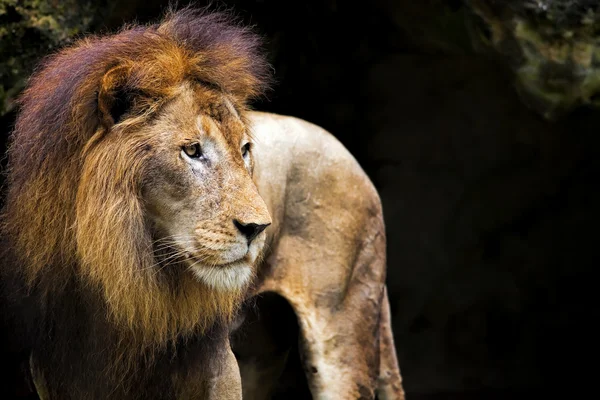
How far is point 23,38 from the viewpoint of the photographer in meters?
5.13

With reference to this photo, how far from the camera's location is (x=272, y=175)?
494cm

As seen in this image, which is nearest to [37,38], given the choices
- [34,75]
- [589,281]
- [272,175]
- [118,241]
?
[34,75]

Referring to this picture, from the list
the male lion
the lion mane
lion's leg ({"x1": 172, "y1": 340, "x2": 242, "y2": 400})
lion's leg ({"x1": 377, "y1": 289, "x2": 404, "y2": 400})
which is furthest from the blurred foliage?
lion's leg ({"x1": 377, "y1": 289, "x2": 404, "y2": 400})

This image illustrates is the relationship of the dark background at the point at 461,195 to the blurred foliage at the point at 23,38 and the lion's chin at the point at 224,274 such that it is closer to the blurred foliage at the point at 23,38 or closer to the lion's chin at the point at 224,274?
the blurred foliage at the point at 23,38

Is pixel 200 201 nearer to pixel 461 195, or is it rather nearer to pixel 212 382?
pixel 212 382

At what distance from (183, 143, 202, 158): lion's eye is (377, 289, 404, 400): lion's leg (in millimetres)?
1692

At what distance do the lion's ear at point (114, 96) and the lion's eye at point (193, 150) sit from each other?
0.79 ft

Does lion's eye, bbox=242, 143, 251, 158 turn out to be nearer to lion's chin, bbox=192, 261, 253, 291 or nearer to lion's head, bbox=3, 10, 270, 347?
lion's head, bbox=3, 10, 270, 347

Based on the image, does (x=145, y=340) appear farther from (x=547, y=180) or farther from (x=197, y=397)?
(x=547, y=180)

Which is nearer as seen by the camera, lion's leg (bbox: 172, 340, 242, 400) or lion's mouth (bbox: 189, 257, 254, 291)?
lion's mouth (bbox: 189, 257, 254, 291)

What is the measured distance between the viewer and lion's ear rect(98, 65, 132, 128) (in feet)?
12.6

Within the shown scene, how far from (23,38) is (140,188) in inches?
63.3

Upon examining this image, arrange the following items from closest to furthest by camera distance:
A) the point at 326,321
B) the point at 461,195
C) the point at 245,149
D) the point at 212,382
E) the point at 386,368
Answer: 1. the point at 245,149
2. the point at 212,382
3. the point at 326,321
4. the point at 386,368
5. the point at 461,195

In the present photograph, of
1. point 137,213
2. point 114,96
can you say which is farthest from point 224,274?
point 114,96
